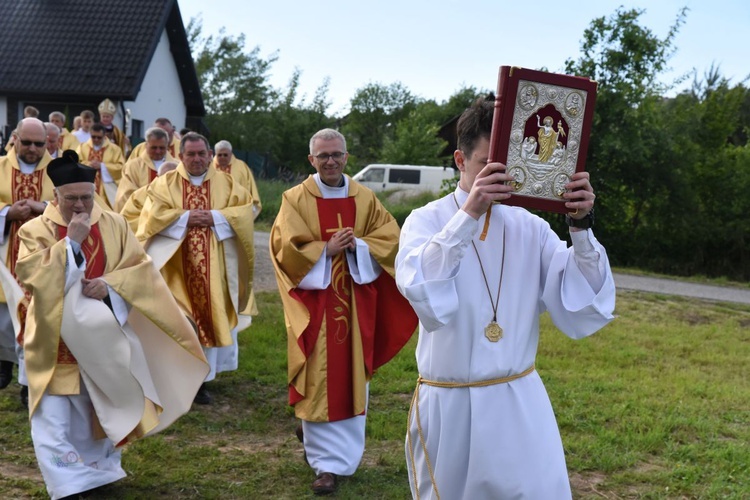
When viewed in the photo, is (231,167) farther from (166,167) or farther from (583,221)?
(583,221)

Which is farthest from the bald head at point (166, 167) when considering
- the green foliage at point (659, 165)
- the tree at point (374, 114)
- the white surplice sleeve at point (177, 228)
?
the tree at point (374, 114)

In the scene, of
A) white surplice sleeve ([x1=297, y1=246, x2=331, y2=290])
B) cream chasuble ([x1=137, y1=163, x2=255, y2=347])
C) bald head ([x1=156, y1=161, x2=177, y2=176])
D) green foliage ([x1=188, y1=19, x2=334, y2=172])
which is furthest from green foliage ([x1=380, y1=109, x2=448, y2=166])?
white surplice sleeve ([x1=297, y1=246, x2=331, y2=290])

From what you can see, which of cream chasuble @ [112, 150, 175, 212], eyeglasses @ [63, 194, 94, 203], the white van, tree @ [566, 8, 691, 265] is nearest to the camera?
eyeglasses @ [63, 194, 94, 203]

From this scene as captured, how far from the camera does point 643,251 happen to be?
1991 centimetres

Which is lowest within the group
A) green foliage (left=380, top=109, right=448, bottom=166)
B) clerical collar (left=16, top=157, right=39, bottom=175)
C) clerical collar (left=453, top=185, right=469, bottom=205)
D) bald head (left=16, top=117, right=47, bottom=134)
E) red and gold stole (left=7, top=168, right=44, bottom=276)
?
red and gold stole (left=7, top=168, right=44, bottom=276)

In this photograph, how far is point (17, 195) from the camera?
24.8ft

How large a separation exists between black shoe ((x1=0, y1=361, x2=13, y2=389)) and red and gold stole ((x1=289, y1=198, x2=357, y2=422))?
3.04 meters

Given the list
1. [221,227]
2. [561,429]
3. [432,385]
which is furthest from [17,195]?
[432,385]

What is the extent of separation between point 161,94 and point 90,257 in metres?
23.5

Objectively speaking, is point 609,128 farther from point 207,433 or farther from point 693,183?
point 207,433

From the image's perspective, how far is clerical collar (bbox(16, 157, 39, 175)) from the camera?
759cm

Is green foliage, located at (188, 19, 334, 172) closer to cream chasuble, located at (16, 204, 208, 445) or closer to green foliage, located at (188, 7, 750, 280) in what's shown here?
green foliage, located at (188, 7, 750, 280)

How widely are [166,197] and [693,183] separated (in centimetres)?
1505

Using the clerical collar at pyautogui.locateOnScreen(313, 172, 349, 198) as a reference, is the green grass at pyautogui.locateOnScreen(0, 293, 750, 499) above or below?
below
